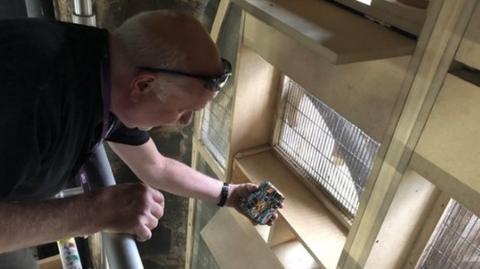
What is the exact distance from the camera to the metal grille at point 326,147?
1094 mm

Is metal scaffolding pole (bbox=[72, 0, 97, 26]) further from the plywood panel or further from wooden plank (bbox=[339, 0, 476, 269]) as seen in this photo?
wooden plank (bbox=[339, 0, 476, 269])

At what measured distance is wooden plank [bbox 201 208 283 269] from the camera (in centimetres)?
136

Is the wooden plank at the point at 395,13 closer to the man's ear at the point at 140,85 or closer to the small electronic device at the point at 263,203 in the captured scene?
the man's ear at the point at 140,85

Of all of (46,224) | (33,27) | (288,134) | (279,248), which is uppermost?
(33,27)

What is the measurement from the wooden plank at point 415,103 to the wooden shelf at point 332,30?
0.14 ft

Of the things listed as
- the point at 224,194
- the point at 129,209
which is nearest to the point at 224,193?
the point at 224,194

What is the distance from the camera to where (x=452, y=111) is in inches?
27.4

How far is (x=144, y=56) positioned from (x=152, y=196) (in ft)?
0.94

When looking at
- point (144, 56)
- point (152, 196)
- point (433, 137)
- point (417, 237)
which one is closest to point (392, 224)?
point (417, 237)

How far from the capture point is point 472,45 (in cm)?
64

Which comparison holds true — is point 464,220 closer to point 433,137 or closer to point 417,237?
point 417,237

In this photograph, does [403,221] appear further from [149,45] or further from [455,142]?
[149,45]

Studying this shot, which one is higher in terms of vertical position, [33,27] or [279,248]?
[33,27]

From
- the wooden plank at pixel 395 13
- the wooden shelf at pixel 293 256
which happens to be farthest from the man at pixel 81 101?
the wooden shelf at pixel 293 256
